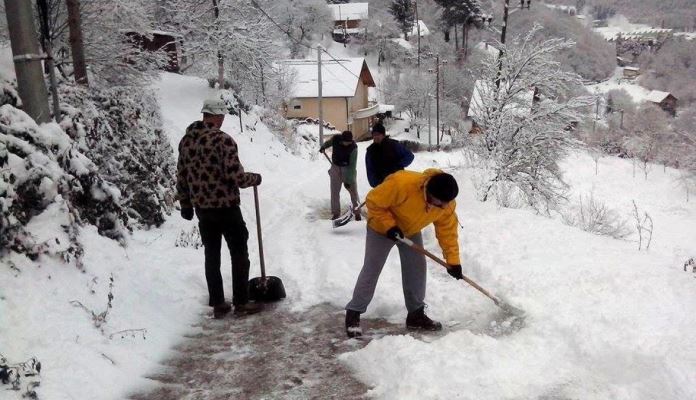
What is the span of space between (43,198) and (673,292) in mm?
5330

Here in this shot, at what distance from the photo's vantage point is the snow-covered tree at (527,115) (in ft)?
51.8

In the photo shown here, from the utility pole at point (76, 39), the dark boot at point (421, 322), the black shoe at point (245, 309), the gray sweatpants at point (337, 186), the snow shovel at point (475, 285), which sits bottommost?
the gray sweatpants at point (337, 186)

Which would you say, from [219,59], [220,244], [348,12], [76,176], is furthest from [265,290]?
[348,12]

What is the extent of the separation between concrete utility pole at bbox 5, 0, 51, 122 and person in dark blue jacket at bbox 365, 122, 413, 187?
377 cm

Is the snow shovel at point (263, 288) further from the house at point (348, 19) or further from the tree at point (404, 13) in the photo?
the house at point (348, 19)

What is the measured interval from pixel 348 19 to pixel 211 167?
7634 centimetres

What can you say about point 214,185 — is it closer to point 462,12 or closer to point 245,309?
point 245,309

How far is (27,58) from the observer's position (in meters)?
5.06

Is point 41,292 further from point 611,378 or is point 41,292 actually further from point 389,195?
point 611,378

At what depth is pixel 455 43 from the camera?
70750mm

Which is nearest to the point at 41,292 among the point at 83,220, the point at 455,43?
the point at 83,220

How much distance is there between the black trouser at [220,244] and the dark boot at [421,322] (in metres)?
1.59

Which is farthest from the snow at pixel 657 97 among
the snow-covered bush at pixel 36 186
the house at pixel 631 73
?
the snow-covered bush at pixel 36 186

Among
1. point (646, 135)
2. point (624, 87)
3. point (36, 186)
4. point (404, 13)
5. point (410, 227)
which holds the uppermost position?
point (36, 186)
